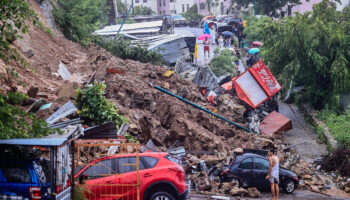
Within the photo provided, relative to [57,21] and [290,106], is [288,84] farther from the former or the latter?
[57,21]

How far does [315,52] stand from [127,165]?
15382 millimetres

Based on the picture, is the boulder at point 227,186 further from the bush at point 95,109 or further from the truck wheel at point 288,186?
the bush at point 95,109

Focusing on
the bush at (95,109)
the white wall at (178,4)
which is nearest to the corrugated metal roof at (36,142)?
the bush at (95,109)

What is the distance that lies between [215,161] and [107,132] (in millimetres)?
4278

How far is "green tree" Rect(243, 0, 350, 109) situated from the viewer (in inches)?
801

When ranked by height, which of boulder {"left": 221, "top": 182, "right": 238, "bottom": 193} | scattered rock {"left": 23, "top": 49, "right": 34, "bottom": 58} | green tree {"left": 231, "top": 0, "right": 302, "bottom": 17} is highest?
green tree {"left": 231, "top": 0, "right": 302, "bottom": 17}

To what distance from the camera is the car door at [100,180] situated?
7.88m

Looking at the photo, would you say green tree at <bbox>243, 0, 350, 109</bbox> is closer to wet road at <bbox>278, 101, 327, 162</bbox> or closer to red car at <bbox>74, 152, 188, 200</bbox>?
wet road at <bbox>278, 101, 327, 162</bbox>

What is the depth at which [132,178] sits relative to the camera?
26.5ft

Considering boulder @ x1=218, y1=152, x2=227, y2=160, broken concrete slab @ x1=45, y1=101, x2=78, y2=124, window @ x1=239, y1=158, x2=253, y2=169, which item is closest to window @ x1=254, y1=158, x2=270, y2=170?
window @ x1=239, y1=158, x2=253, y2=169

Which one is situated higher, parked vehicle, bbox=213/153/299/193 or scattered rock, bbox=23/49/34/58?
scattered rock, bbox=23/49/34/58

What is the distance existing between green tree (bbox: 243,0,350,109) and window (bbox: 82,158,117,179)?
14.8m

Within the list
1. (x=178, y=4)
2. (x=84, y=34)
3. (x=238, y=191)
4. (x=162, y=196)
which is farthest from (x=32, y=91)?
(x=178, y=4)

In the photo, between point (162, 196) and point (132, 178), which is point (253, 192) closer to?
point (162, 196)
